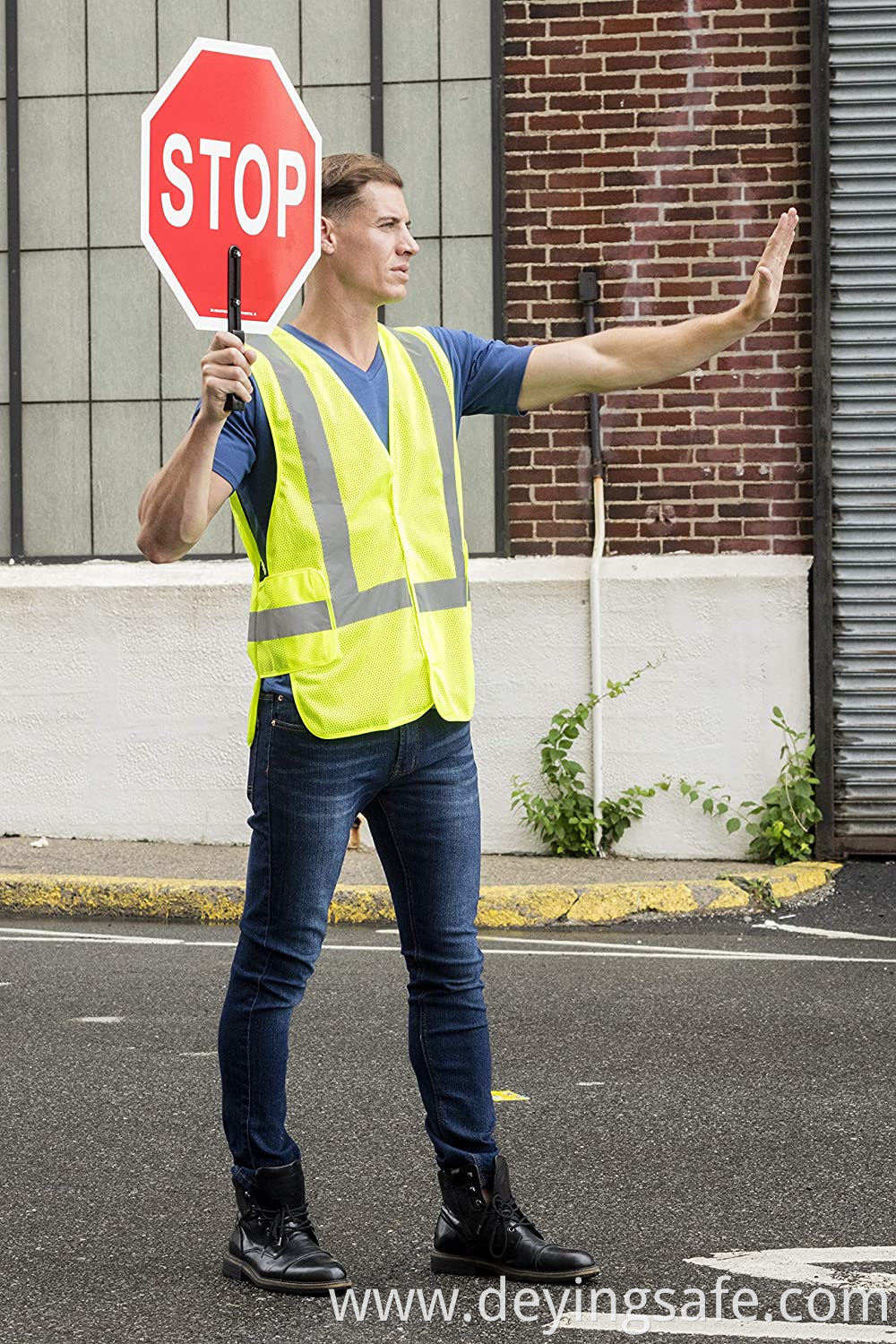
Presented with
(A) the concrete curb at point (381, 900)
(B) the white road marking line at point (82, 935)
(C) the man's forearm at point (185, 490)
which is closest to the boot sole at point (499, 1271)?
(C) the man's forearm at point (185, 490)

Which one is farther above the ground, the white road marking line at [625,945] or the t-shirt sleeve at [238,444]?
the t-shirt sleeve at [238,444]

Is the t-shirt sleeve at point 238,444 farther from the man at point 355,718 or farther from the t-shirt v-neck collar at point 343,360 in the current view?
the t-shirt v-neck collar at point 343,360

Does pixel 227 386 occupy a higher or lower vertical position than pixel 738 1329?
higher

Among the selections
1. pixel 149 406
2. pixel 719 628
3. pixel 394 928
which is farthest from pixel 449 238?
pixel 394 928

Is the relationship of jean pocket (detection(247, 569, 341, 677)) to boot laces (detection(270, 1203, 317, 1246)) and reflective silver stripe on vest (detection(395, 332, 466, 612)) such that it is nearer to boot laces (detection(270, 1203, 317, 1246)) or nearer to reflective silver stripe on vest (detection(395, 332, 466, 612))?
reflective silver stripe on vest (detection(395, 332, 466, 612))

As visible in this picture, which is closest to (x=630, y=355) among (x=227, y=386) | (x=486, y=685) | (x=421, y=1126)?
(x=227, y=386)

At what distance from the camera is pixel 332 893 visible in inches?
138

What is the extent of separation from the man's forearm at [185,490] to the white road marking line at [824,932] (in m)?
5.22

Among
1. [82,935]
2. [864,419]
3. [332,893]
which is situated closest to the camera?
[332,893]

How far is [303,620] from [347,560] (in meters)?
0.14

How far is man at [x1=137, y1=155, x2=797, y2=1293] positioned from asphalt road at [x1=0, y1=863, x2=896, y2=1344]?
184 millimetres

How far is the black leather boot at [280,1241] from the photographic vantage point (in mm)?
3510

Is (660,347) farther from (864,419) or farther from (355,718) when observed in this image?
(864,419)

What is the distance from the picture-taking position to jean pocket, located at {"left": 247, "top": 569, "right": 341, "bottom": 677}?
352cm
